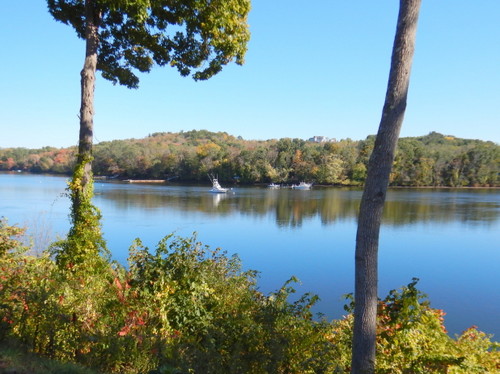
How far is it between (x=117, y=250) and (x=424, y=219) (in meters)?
18.9

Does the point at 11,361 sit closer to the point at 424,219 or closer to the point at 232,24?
the point at 232,24

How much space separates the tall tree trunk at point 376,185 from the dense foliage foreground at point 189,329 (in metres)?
0.34

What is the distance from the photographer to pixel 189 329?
3.83m

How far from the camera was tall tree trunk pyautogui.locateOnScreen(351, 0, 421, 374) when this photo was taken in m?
2.85

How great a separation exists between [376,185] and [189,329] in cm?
238

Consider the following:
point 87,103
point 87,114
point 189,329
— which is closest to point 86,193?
point 87,114

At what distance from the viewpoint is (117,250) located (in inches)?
521

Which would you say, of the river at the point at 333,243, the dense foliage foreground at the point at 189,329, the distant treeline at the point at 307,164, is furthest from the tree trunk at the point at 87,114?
the distant treeline at the point at 307,164

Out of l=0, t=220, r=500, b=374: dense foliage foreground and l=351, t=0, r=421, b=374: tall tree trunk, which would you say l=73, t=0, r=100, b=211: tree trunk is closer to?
l=0, t=220, r=500, b=374: dense foliage foreground

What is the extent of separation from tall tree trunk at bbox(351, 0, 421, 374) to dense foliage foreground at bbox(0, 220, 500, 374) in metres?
0.34

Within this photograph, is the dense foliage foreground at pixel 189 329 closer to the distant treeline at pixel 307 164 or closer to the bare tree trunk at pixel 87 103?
the bare tree trunk at pixel 87 103

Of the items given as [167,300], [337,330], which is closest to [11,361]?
[167,300]

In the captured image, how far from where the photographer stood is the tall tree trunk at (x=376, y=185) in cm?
285

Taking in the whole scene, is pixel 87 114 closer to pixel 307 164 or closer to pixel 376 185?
pixel 376 185
